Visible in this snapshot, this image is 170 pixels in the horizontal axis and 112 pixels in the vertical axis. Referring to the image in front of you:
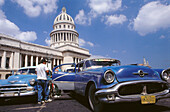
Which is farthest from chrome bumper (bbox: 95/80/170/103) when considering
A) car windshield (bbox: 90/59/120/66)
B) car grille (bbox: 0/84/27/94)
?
car grille (bbox: 0/84/27/94)

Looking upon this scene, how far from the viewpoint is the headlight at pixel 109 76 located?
9.77 ft

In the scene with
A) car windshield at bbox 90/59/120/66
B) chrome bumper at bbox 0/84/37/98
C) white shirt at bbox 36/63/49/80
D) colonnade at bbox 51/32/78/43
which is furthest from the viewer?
colonnade at bbox 51/32/78/43

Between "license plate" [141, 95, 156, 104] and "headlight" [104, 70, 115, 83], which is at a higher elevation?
"headlight" [104, 70, 115, 83]

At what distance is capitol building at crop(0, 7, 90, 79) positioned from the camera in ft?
109

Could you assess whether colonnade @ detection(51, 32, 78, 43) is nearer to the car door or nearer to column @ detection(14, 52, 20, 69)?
column @ detection(14, 52, 20, 69)

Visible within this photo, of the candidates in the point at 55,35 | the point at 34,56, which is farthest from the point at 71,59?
the point at 55,35

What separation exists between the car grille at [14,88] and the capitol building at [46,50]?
19.4 m

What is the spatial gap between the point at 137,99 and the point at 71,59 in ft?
168

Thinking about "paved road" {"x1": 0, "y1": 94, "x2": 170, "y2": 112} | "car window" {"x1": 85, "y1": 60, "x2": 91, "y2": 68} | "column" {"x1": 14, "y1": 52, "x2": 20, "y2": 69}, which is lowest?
"paved road" {"x1": 0, "y1": 94, "x2": 170, "y2": 112}

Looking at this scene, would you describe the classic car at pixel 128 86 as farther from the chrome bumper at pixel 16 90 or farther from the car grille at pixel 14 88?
the car grille at pixel 14 88

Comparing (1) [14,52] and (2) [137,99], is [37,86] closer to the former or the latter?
(2) [137,99]

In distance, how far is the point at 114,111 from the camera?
3.36 metres

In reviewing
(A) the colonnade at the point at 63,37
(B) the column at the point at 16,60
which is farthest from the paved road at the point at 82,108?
(A) the colonnade at the point at 63,37

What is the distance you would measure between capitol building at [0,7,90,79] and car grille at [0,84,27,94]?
19.4 metres
